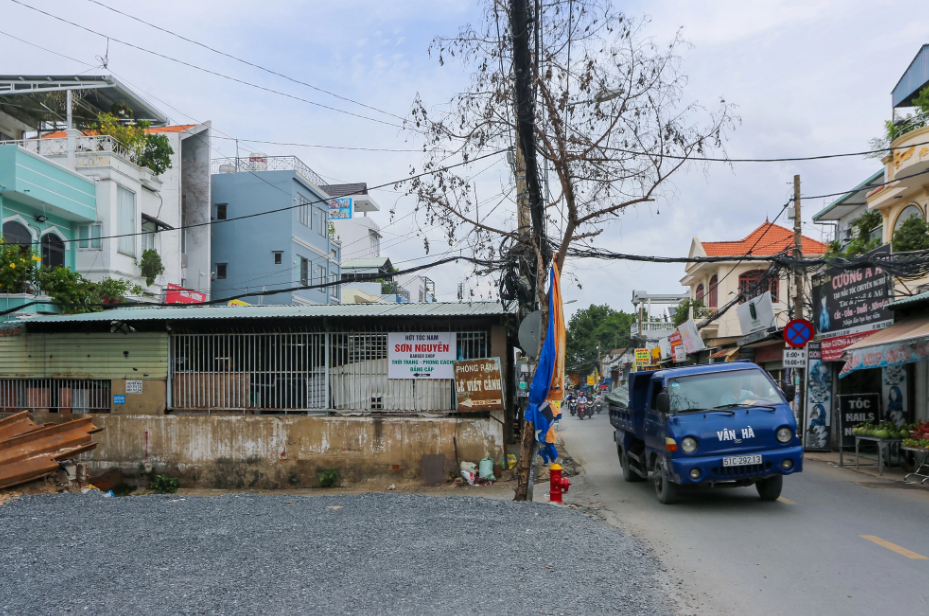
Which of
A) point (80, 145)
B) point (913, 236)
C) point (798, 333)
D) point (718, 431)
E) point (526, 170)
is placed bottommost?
point (718, 431)

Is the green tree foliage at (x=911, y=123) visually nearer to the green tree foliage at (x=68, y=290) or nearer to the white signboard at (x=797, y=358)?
the white signboard at (x=797, y=358)

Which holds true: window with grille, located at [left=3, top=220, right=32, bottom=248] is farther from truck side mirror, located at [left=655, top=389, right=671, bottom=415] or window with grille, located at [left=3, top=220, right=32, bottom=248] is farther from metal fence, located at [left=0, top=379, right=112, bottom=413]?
truck side mirror, located at [left=655, top=389, right=671, bottom=415]

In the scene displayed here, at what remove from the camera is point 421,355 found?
13.2 metres

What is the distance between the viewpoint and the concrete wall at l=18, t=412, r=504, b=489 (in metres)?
12.7

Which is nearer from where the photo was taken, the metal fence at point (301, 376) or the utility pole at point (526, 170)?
the utility pole at point (526, 170)

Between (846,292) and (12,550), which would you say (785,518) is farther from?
(846,292)

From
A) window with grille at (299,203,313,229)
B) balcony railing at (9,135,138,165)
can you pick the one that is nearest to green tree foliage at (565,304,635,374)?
window with grille at (299,203,313,229)

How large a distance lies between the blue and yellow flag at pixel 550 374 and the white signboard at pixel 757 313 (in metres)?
15.7

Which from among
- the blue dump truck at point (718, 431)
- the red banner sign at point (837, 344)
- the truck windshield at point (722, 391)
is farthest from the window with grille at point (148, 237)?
the red banner sign at point (837, 344)

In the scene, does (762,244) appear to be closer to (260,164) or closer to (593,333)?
(260,164)

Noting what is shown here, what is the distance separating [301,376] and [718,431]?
8102 mm

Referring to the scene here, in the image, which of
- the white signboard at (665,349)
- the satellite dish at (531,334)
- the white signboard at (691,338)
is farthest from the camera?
the white signboard at (665,349)

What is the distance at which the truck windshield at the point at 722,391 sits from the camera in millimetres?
9445

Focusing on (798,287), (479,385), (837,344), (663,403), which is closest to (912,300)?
(837,344)
